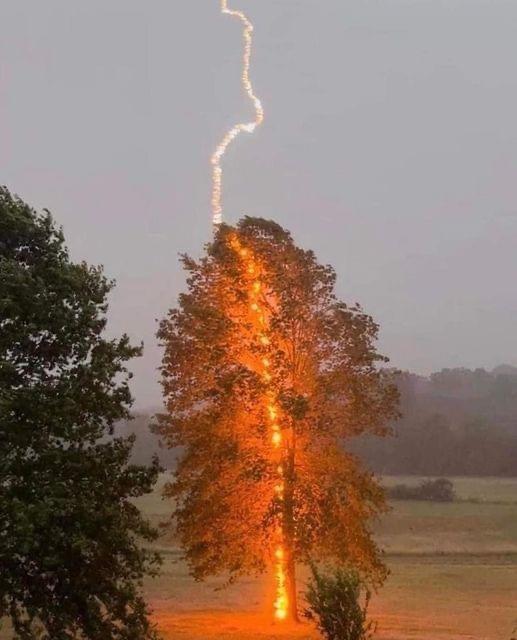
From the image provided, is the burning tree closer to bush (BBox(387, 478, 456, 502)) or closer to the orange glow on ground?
the orange glow on ground

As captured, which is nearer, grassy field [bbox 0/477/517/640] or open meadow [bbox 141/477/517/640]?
grassy field [bbox 0/477/517/640]

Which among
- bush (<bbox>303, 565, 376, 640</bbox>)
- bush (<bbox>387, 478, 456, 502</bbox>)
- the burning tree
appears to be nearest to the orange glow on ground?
the burning tree

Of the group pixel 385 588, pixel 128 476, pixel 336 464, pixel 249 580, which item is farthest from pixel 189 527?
pixel 249 580

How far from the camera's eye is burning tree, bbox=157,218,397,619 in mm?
25047

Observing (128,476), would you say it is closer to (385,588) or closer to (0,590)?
(0,590)

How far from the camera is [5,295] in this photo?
17.6 m

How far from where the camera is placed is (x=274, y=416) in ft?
83.2

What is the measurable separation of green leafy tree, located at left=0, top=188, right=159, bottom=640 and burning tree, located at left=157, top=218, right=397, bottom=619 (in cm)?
607

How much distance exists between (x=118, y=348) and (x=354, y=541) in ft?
32.2

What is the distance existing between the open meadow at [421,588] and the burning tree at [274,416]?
231 centimetres

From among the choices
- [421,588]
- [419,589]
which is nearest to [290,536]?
[419,589]

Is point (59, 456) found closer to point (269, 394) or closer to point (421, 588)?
point (269, 394)

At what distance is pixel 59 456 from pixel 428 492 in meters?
63.7

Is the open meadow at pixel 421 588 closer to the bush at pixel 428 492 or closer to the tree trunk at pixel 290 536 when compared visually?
the tree trunk at pixel 290 536
